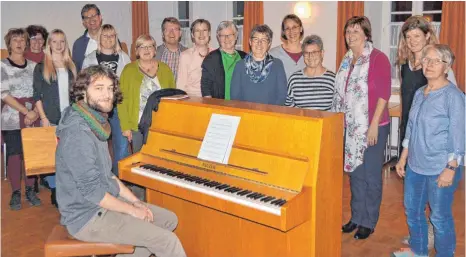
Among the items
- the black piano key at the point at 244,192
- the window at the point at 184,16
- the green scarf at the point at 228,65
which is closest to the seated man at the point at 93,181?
the black piano key at the point at 244,192

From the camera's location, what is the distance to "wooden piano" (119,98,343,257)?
2773 mm

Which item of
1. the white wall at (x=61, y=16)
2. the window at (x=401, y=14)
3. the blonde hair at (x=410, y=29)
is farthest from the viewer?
the white wall at (x=61, y=16)

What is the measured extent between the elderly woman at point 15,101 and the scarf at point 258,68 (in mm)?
2337

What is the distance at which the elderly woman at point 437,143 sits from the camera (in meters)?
3.04

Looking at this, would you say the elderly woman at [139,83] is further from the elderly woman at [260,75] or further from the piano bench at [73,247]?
the piano bench at [73,247]

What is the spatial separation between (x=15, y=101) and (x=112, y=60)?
1.10 metres

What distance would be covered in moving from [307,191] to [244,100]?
1.29 m

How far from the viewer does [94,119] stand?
2729 millimetres

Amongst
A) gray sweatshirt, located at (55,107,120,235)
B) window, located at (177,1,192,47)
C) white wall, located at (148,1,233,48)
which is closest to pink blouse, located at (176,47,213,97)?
gray sweatshirt, located at (55,107,120,235)

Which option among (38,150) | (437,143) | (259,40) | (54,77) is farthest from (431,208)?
(54,77)

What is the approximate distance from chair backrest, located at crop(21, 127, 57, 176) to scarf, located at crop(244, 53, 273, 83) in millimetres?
1658

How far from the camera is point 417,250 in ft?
11.5

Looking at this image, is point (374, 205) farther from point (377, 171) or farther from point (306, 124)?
point (306, 124)

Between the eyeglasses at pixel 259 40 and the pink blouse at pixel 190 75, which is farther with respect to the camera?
the pink blouse at pixel 190 75
